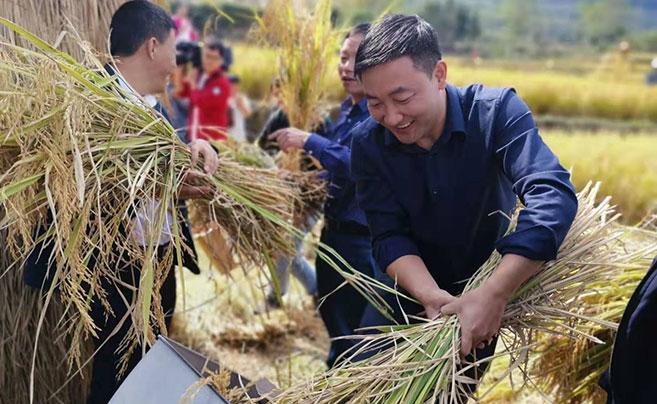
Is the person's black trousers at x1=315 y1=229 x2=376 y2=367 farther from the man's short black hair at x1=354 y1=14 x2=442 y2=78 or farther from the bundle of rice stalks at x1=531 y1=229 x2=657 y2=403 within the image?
the man's short black hair at x1=354 y1=14 x2=442 y2=78

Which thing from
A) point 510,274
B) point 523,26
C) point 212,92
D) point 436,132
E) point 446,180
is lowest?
point 523,26

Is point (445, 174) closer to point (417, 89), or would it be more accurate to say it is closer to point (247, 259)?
point (417, 89)

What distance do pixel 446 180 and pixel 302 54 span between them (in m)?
1.63

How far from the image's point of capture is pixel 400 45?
83.9 inches

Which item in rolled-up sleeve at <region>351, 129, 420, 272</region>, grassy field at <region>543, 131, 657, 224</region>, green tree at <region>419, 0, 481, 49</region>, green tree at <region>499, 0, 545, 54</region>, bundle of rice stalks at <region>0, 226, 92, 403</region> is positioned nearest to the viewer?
rolled-up sleeve at <region>351, 129, 420, 272</region>

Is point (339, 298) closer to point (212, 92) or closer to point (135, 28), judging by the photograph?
point (135, 28)

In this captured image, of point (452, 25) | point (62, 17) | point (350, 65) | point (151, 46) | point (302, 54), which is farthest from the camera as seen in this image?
point (452, 25)

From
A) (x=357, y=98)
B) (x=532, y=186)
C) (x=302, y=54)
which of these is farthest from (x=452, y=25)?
(x=532, y=186)

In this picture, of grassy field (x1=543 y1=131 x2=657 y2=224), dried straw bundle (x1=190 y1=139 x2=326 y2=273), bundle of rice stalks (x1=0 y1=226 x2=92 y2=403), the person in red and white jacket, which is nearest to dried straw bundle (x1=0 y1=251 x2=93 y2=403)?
bundle of rice stalks (x1=0 y1=226 x2=92 y2=403)

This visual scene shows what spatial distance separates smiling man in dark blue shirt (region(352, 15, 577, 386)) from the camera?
6.51 feet

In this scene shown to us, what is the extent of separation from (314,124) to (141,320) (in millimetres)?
1783

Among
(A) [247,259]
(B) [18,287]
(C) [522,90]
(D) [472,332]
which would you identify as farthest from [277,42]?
(C) [522,90]

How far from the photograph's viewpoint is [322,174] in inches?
140

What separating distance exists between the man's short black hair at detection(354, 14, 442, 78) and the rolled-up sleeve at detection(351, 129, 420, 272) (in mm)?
305
